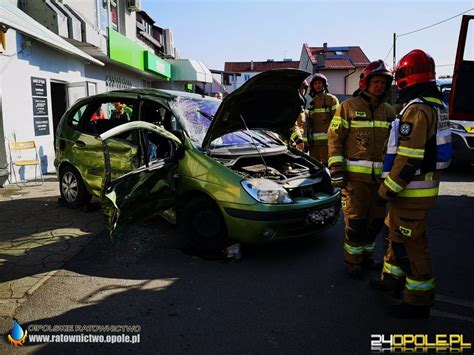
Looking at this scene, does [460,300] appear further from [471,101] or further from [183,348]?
[471,101]

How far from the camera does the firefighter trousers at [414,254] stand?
9.89ft

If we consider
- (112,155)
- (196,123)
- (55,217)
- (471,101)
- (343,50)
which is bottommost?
(55,217)

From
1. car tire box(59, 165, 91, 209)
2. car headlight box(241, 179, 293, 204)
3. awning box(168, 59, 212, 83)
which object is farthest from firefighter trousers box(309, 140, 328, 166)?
awning box(168, 59, 212, 83)

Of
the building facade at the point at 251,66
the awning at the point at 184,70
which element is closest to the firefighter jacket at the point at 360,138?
the awning at the point at 184,70

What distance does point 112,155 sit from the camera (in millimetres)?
5316

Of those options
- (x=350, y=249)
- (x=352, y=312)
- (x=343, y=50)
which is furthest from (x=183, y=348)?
(x=343, y=50)

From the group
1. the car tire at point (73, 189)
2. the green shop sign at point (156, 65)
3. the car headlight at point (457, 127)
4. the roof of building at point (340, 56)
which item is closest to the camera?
the car tire at point (73, 189)

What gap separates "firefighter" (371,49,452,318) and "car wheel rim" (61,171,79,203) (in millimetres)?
4751

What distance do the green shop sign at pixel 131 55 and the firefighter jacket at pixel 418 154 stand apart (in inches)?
478

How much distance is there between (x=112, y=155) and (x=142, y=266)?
1775 mm

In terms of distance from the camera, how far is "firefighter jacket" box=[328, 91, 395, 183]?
378 cm

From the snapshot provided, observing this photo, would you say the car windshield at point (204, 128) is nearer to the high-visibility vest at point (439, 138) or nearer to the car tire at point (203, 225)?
the car tire at point (203, 225)

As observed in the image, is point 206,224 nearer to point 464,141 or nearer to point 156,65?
point 464,141
